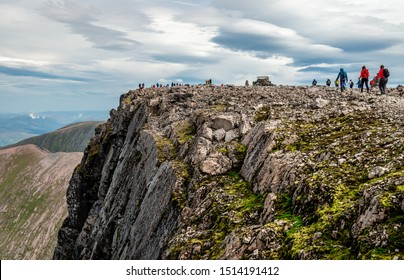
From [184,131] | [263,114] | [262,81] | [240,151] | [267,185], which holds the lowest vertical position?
[267,185]

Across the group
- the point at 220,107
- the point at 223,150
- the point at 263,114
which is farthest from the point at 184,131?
the point at 223,150

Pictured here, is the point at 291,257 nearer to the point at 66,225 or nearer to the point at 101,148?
the point at 101,148

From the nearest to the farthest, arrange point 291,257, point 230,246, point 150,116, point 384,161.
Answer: point 291,257 < point 230,246 < point 384,161 < point 150,116

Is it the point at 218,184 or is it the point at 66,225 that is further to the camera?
the point at 66,225

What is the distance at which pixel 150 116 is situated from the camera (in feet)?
171

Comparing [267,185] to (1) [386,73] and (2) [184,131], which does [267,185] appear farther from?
(1) [386,73]

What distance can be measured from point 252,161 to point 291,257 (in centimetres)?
1144

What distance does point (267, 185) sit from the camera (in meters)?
21.5

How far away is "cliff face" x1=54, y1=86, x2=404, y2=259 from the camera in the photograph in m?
14.6

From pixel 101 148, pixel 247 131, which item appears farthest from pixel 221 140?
pixel 101 148

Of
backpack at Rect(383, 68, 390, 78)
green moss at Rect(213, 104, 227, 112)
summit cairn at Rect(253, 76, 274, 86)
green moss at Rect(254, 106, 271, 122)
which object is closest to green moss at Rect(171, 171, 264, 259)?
green moss at Rect(254, 106, 271, 122)

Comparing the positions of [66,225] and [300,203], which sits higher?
[300,203]

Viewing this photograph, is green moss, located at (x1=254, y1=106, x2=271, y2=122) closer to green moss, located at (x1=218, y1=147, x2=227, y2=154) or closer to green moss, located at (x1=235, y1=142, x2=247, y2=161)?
green moss, located at (x1=235, y1=142, x2=247, y2=161)

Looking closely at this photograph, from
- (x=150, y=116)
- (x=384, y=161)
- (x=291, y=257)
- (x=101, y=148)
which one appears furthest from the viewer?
(x=101, y=148)
